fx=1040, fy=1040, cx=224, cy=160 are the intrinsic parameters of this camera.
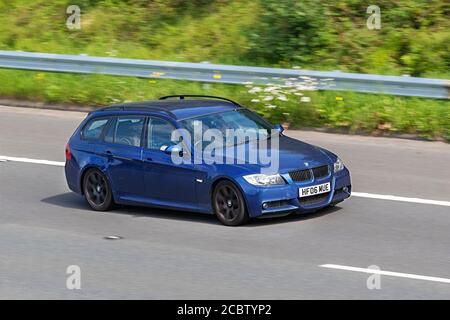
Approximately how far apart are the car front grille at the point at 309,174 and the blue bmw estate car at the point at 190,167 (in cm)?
1

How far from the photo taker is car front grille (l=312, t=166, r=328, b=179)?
500 inches

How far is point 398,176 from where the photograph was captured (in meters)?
15.1

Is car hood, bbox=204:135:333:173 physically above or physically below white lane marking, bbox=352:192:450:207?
above

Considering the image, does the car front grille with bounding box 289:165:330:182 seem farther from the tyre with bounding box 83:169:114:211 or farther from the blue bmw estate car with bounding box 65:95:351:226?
the tyre with bounding box 83:169:114:211

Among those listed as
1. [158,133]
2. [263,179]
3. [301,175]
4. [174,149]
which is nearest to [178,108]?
[158,133]

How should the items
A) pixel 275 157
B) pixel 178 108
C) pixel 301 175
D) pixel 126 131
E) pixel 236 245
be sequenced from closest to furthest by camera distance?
pixel 236 245 < pixel 301 175 < pixel 275 157 < pixel 178 108 < pixel 126 131

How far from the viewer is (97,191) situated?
13992 mm

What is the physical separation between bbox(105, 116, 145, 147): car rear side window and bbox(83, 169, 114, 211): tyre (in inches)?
20.0

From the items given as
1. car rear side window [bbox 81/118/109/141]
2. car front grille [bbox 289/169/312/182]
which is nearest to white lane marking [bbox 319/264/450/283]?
car front grille [bbox 289/169/312/182]

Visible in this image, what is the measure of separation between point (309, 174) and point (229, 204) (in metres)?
1.04

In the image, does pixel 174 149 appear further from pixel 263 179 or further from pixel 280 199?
pixel 280 199

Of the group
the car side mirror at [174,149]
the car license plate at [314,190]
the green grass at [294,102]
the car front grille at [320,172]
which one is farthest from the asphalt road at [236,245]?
the green grass at [294,102]

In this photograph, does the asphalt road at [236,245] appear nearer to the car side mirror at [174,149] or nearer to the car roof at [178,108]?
the car side mirror at [174,149]

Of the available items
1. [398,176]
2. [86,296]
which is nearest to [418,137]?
[398,176]
